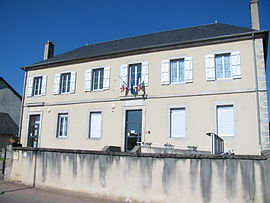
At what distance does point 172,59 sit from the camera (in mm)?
12305

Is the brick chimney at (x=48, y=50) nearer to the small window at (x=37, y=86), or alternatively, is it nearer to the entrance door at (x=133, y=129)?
the small window at (x=37, y=86)

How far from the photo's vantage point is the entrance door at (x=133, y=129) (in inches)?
491

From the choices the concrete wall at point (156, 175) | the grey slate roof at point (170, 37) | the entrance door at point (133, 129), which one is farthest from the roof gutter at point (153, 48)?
the concrete wall at point (156, 175)

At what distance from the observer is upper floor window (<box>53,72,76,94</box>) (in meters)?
14.8

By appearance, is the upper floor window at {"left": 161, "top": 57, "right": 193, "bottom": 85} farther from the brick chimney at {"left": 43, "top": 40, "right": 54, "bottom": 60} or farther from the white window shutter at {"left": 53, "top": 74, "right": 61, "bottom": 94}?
the brick chimney at {"left": 43, "top": 40, "right": 54, "bottom": 60}

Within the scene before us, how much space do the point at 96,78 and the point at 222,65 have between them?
263 inches

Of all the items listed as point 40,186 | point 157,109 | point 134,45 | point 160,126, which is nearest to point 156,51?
point 134,45

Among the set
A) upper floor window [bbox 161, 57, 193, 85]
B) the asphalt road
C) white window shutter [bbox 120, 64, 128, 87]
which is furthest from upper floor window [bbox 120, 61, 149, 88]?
the asphalt road

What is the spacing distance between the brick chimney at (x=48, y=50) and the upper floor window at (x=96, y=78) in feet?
16.1

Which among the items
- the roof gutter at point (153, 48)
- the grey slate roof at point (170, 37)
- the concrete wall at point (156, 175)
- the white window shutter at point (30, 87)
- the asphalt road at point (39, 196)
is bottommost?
the asphalt road at point (39, 196)

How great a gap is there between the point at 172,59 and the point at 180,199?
7.64 meters

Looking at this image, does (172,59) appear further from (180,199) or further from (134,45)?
(180,199)

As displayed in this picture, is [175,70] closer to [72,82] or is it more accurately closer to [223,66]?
[223,66]

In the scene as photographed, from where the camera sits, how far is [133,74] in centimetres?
1327
